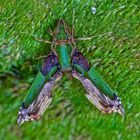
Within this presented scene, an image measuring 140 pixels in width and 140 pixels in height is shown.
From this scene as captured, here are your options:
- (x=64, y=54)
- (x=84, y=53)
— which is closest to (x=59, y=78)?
(x=64, y=54)

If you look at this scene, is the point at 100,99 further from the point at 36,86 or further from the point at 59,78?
the point at 36,86

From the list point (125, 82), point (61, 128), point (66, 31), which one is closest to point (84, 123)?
point (61, 128)

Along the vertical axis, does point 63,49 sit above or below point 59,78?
above

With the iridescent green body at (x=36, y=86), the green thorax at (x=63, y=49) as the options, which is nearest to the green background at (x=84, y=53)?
the green thorax at (x=63, y=49)

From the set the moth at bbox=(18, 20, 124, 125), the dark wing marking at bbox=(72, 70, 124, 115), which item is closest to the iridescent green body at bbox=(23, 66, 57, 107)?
the moth at bbox=(18, 20, 124, 125)

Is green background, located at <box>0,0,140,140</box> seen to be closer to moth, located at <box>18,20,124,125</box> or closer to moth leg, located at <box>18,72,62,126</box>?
moth, located at <box>18,20,124,125</box>

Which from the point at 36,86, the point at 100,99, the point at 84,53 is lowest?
the point at 100,99

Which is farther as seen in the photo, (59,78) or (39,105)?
(59,78)
